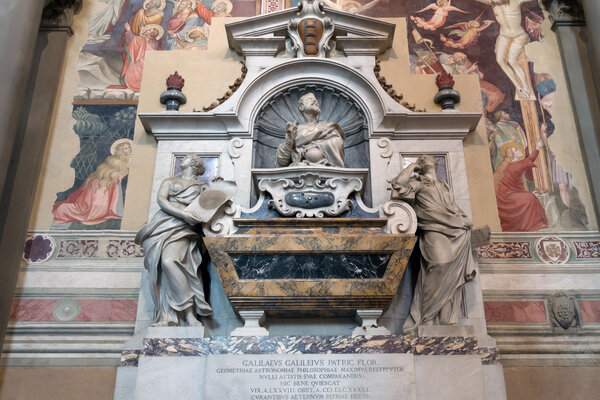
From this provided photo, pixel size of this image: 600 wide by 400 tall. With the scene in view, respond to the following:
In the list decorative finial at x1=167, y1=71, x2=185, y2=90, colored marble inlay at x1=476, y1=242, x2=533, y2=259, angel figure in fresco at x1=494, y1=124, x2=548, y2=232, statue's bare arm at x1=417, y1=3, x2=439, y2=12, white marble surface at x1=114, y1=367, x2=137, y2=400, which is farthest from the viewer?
statue's bare arm at x1=417, y1=3, x2=439, y2=12

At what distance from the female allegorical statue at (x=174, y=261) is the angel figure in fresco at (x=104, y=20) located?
3.27 metres

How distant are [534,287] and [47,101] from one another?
6.48 metres

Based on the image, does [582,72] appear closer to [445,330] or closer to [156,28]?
[445,330]

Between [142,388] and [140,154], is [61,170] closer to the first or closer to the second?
[140,154]

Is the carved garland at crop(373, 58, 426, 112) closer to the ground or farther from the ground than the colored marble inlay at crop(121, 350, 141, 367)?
farther from the ground

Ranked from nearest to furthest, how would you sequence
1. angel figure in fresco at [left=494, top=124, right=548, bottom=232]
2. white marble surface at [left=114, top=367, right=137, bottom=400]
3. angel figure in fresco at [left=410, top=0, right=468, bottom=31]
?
white marble surface at [left=114, top=367, right=137, bottom=400] → angel figure in fresco at [left=494, top=124, right=548, bottom=232] → angel figure in fresco at [left=410, top=0, right=468, bottom=31]

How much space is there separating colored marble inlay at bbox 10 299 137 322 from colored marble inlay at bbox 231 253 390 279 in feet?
5.65

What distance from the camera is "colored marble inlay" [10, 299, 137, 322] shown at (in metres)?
6.69

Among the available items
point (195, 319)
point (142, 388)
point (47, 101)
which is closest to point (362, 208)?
point (195, 319)

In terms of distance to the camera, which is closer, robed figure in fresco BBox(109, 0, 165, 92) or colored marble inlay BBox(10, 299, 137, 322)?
colored marble inlay BBox(10, 299, 137, 322)

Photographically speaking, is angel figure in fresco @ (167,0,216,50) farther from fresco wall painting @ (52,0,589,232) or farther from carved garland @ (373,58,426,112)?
carved garland @ (373,58,426,112)

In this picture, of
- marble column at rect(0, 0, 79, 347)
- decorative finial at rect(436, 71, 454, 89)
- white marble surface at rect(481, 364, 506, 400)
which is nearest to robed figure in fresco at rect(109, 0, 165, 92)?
marble column at rect(0, 0, 79, 347)

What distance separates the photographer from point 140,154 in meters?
7.45

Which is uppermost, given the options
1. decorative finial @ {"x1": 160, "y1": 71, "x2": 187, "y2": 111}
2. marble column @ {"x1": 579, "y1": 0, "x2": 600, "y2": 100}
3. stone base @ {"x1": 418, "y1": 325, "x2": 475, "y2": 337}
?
marble column @ {"x1": 579, "y1": 0, "x2": 600, "y2": 100}
